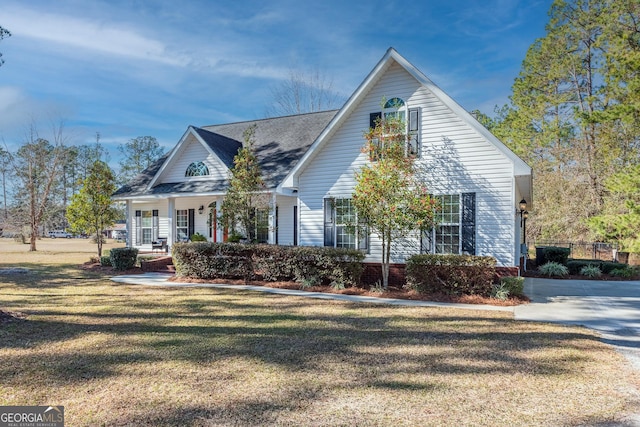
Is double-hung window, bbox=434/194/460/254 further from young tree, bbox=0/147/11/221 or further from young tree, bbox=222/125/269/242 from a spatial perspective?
young tree, bbox=0/147/11/221

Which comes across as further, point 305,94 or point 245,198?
point 305,94

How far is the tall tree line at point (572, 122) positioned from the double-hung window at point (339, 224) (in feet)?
48.9

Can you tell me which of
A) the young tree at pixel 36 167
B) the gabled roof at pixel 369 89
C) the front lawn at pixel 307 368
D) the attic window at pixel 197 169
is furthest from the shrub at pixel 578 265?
the young tree at pixel 36 167

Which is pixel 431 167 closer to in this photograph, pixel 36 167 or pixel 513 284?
pixel 513 284

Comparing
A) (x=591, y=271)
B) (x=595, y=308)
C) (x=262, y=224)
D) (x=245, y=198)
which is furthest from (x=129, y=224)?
(x=591, y=271)

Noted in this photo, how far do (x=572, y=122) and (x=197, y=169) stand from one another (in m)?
24.8

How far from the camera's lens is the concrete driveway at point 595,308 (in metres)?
6.77

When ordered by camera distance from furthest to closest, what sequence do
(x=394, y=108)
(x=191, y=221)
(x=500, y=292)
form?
(x=191, y=221), (x=394, y=108), (x=500, y=292)

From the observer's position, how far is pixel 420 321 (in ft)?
24.9

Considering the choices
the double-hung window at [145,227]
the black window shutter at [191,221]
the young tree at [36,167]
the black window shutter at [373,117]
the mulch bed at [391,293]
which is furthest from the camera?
the young tree at [36,167]

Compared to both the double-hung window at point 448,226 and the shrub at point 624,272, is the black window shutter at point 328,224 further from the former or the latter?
the shrub at point 624,272

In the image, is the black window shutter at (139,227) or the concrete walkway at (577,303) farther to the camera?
the black window shutter at (139,227)

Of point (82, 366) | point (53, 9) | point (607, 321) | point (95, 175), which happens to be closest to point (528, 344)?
point (607, 321)

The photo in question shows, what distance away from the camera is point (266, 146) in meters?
19.4
